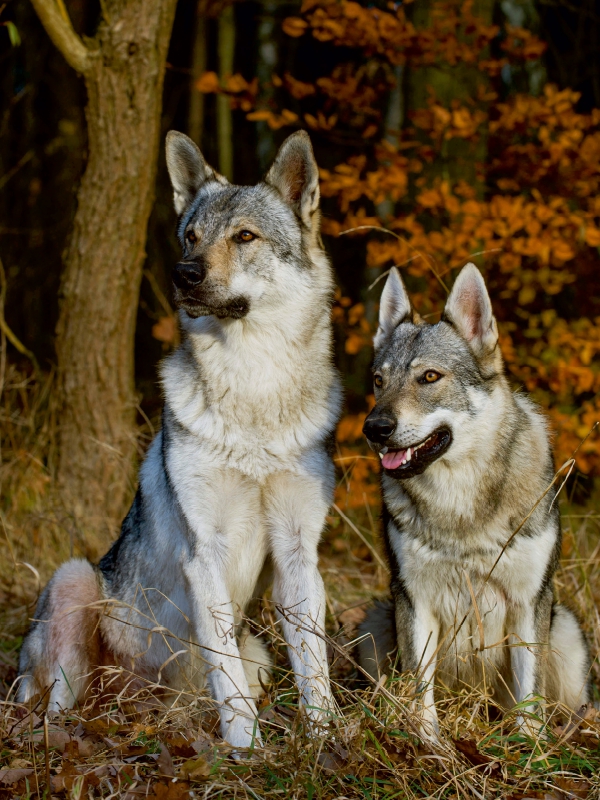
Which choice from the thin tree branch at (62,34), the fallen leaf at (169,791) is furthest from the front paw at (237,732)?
the thin tree branch at (62,34)

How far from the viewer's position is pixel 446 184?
6.66 m

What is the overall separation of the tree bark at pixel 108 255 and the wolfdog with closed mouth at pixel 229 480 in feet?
5.47

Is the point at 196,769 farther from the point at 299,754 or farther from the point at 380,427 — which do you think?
the point at 380,427

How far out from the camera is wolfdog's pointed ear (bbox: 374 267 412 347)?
13.6ft

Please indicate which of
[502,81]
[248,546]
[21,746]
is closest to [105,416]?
[248,546]

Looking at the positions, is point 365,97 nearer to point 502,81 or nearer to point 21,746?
point 502,81

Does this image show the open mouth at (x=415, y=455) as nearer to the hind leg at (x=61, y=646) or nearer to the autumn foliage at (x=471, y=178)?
the hind leg at (x=61, y=646)

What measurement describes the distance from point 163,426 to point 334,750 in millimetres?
1663

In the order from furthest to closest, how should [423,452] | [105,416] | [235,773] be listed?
[105,416], [423,452], [235,773]

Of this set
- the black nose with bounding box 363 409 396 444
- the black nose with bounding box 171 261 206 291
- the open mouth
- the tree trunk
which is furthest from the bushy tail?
the tree trunk

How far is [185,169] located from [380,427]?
187 centimetres

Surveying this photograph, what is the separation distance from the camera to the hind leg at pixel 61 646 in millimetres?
4055

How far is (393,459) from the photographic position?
3.60m

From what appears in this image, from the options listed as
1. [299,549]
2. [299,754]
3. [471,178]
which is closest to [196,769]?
[299,754]
